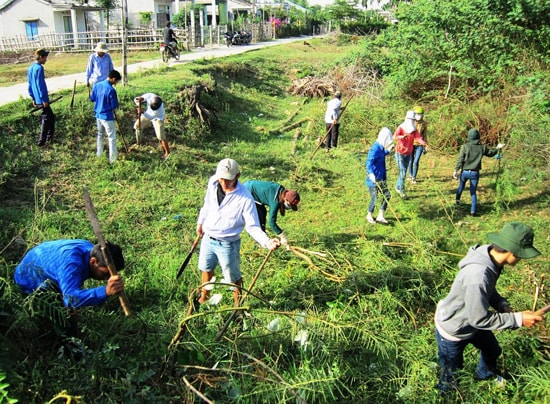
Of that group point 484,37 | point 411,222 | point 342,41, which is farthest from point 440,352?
point 342,41

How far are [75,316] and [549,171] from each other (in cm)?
680

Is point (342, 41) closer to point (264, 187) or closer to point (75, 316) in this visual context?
point (264, 187)

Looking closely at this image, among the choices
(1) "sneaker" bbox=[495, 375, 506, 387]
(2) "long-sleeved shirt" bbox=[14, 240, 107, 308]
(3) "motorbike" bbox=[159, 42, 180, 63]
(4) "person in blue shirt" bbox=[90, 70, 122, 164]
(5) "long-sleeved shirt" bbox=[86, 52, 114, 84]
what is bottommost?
(1) "sneaker" bbox=[495, 375, 506, 387]

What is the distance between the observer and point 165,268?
4996 millimetres

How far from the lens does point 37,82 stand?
7297mm

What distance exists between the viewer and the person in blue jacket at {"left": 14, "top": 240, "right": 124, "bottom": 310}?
2.80m

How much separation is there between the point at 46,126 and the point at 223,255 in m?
5.36

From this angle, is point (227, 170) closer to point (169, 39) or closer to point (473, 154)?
point (473, 154)

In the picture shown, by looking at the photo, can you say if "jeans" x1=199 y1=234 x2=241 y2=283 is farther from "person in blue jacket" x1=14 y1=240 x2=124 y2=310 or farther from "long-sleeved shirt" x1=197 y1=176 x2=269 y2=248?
"person in blue jacket" x1=14 y1=240 x2=124 y2=310

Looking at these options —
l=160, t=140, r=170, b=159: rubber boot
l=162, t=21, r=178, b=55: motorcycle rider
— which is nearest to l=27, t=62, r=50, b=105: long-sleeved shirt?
l=160, t=140, r=170, b=159: rubber boot

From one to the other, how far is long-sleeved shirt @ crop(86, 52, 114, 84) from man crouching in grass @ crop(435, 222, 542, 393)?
762cm

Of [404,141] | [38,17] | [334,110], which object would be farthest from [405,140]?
[38,17]

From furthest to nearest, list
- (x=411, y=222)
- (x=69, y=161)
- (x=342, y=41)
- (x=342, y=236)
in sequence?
(x=342, y=41)
(x=69, y=161)
(x=411, y=222)
(x=342, y=236)

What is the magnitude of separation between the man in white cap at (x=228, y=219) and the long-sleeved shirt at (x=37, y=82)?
4.82 metres
